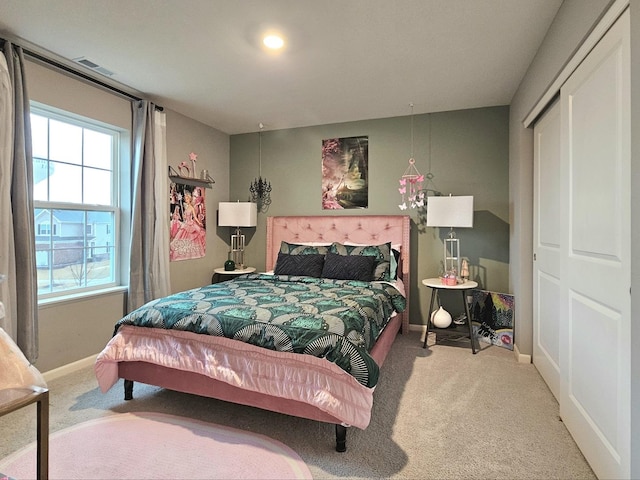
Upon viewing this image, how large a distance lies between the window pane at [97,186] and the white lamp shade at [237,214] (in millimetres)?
1284

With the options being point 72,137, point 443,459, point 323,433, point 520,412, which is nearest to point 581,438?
point 520,412

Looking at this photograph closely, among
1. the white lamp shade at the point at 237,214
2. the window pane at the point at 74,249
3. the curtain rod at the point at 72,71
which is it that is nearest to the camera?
the curtain rod at the point at 72,71

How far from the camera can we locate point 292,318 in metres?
2.00

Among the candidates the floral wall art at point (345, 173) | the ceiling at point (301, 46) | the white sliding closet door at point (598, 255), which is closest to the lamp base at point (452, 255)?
the floral wall art at point (345, 173)

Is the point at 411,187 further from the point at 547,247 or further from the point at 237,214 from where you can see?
the point at 237,214

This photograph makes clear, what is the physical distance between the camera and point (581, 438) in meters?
1.76

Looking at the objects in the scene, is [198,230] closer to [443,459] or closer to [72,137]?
[72,137]

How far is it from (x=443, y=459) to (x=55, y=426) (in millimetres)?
2187

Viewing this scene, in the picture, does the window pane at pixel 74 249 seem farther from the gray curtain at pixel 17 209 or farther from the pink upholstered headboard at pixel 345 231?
the pink upholstered headboard at pixel 345 231

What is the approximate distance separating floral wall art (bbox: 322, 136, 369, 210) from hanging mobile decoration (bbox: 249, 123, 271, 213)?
79cm

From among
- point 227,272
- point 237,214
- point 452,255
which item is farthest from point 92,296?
point 452,255

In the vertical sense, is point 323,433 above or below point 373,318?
below

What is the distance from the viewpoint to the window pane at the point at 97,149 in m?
3.08

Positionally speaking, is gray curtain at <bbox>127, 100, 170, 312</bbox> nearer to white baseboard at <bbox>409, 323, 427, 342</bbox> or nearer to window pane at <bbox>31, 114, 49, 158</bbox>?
window pane at <bbox>31, 114, 49, 158</bbox>
